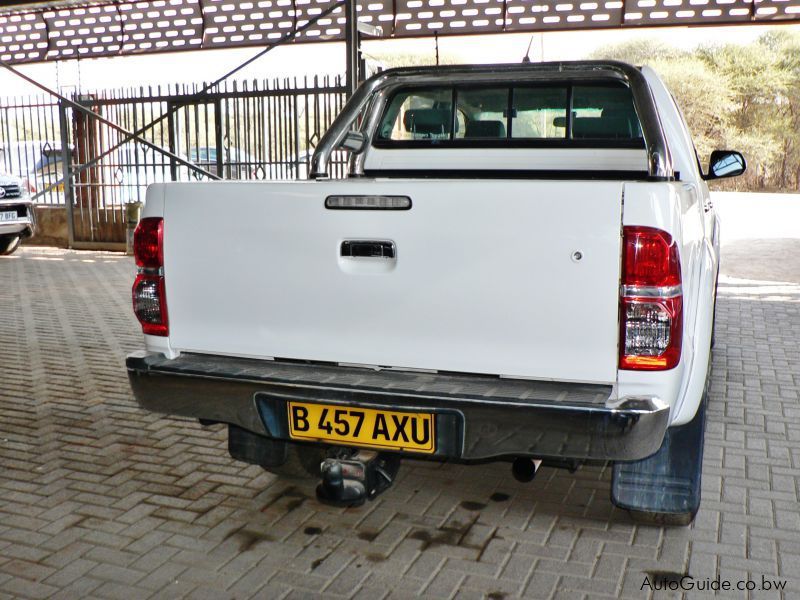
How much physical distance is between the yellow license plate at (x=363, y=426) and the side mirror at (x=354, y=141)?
2.20m

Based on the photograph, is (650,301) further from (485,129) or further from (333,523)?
(485,129)

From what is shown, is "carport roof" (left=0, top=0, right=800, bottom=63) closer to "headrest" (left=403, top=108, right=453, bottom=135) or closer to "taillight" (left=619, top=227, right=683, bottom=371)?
"headrest" (left=403, top=108, right=453, bottom=135)

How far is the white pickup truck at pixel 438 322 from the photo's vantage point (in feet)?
9.09

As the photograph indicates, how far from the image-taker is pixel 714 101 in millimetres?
43500

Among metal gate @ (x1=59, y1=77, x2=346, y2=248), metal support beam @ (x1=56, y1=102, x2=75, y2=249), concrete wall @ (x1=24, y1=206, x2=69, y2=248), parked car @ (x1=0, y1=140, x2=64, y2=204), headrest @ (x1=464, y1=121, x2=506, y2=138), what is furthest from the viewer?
parked car @ (x1=0, y1=140, x2=64, y2=204)

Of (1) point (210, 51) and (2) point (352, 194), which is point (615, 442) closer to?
(2) point (352, 194)

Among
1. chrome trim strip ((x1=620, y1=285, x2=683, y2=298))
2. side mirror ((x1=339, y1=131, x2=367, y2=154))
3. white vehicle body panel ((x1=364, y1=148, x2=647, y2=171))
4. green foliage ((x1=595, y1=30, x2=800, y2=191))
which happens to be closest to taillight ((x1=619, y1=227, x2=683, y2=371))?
chrome trim strip ((x1=620, y1=285, x2=683, y2=298))

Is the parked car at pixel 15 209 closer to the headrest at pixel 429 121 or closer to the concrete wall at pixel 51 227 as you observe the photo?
the concrete wall at pixel 51 227

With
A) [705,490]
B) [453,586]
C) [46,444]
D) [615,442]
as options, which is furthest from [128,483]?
[705,490]

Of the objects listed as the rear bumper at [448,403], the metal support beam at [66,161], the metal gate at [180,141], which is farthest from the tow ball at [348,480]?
the metal support beam at [66,161]

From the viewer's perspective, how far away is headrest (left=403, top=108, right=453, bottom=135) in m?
4.90

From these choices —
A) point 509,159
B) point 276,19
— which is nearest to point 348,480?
point 509,159

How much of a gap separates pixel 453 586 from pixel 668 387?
1.06 m

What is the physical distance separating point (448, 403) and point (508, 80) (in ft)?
7.63
